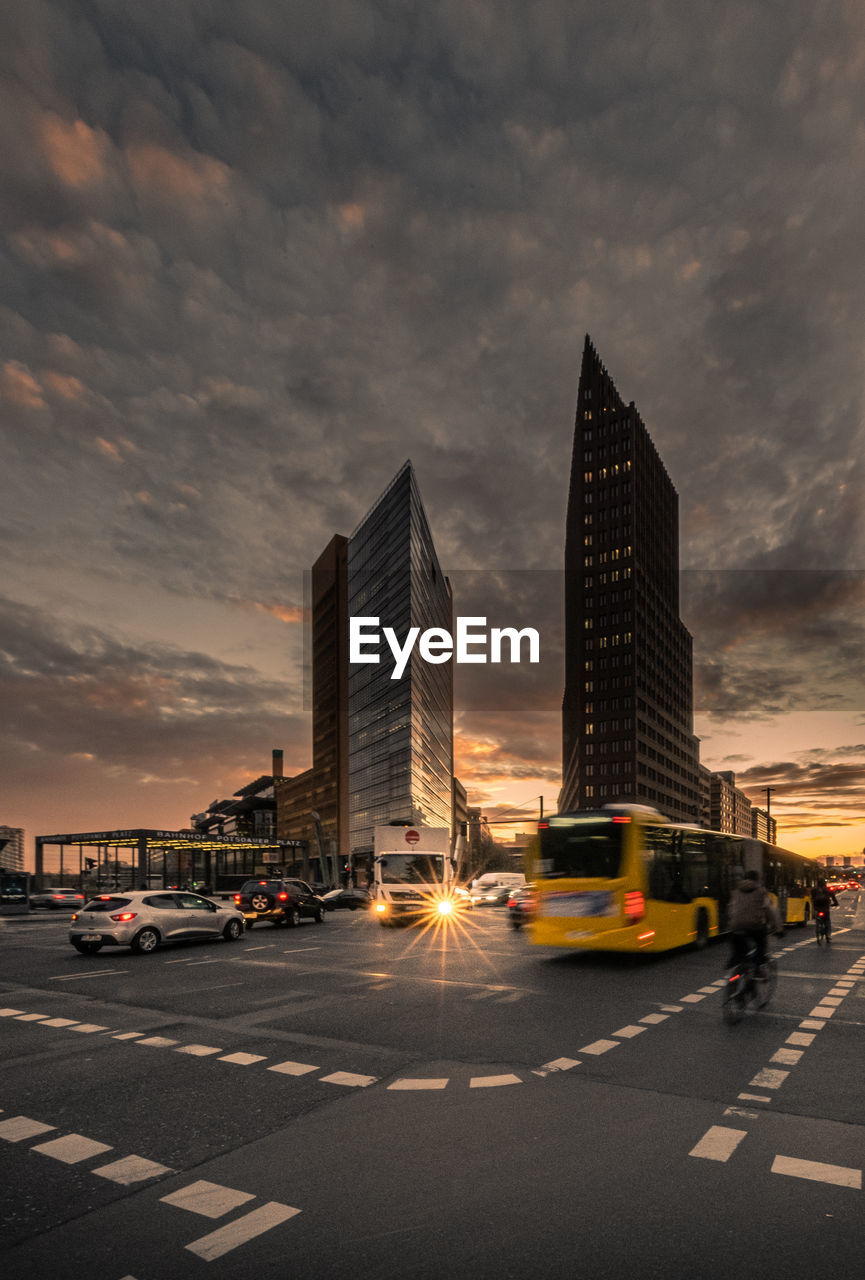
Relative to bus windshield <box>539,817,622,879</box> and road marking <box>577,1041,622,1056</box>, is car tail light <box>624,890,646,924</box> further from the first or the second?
road marking <box>577,1041,622,1056</box>

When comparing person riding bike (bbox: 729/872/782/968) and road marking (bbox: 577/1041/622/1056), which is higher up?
person riding bike (bbox: 729/872/782/968)

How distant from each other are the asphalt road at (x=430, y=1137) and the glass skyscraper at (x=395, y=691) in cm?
9184

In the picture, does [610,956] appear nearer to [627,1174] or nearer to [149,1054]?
[149,1054]

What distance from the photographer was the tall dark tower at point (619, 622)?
122 metres

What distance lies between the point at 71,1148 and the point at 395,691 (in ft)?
353

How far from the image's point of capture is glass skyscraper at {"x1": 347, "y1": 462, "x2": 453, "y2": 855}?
363ft

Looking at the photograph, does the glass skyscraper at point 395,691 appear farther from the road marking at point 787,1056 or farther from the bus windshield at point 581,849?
the road marking at point 787,1056

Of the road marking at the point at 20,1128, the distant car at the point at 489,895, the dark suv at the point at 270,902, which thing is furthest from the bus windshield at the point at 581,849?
the distant car at the point at 489,895

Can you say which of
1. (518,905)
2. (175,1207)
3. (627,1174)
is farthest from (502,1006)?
(518,905)

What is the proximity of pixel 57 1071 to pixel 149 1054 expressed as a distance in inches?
36.2

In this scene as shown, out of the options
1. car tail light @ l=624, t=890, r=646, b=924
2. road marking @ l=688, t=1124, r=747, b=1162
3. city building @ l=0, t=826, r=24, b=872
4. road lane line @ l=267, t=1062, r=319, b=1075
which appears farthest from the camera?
city building @ l=0, t=826, r=24, b=872

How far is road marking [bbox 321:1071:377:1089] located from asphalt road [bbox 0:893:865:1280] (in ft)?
0.13

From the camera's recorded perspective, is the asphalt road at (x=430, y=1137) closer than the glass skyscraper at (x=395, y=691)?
Yes

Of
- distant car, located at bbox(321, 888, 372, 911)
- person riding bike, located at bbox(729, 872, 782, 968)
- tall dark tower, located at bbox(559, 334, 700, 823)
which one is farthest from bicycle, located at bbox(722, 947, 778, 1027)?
tall dark tower, located at bbox(559, 334, 700, 823)
